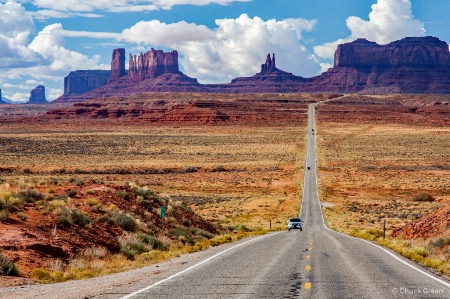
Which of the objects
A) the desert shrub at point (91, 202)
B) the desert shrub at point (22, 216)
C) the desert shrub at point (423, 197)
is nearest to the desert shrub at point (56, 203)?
the desert shrub at point (91, 202)

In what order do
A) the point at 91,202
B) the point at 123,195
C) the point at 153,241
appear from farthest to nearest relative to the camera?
the point at 123,195 → the point at 91,202 → the point at 153,241

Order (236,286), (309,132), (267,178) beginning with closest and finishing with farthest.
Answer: (236,286)
(267,178)
(309,132)

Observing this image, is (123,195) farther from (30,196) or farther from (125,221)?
(30,196)

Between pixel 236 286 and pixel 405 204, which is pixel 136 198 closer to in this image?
pixel 236 286

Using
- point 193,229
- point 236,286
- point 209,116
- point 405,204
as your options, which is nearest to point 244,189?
point 405,204

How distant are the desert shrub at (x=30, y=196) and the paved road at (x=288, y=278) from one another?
22.9 feet

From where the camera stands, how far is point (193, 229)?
25828 mm

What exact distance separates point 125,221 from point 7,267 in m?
8.11

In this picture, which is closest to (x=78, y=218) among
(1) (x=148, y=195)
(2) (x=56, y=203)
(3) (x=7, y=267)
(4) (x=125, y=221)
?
(2) (x=56, y=203)

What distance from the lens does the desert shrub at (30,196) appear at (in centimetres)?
1973

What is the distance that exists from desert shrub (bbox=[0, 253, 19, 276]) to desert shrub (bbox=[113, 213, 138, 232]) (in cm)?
774

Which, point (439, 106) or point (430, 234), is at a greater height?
point (439, 106)

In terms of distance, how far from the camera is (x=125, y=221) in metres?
20.6

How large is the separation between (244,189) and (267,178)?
1053cm
